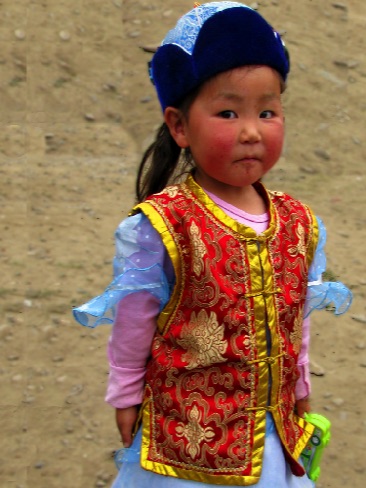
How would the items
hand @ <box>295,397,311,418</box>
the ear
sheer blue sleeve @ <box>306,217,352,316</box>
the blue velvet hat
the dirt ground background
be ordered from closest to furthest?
the blue velvet hat
the ear
sheer blue sleeve @ <box>306,217,352,316</box>
hand @ <box>295,397,311,418</box>
the dirt ground background

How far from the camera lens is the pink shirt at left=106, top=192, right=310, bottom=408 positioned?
192 centimetres

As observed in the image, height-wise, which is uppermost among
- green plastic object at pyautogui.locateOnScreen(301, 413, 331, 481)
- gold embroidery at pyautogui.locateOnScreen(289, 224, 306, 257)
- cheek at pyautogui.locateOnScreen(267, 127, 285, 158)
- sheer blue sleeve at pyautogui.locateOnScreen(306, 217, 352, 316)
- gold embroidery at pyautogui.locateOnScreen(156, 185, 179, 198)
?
cheek at pyautogui.locateOnScreen(267, 127, 285, 158)

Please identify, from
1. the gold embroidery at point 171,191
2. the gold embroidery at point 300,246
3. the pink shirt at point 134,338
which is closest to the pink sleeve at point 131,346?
the pink shirt at point 134,338

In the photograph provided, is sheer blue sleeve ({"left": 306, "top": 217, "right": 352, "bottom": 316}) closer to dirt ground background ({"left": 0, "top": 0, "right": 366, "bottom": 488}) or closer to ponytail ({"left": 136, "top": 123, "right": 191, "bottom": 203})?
ponytail ({"left": 136, "top": 123, "right": 191, "bottom": 203})

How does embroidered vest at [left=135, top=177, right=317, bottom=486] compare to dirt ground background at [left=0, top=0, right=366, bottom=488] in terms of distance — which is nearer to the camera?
embroidered vest at [left=135, top=177, right=317, bottom=486]

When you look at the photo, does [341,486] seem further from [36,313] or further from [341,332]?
[36,313]

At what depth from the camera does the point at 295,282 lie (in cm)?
195

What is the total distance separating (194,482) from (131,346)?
32 cm

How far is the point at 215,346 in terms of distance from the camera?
1.84 metres

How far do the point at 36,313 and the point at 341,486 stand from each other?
1.24 metres

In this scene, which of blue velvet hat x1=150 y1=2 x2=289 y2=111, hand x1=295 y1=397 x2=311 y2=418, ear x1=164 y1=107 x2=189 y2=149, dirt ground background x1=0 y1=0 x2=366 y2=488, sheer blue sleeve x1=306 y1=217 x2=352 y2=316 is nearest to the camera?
blue velvet hat x1=150 y1=2 x2=289 y2=111

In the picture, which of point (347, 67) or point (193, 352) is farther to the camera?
point (347, 67)

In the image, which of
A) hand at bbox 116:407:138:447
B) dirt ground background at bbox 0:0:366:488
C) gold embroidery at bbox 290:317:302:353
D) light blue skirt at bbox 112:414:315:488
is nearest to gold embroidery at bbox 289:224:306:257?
gold embroidery at bbox 290:317:302:353

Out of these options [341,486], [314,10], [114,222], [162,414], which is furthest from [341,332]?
[162,414]
